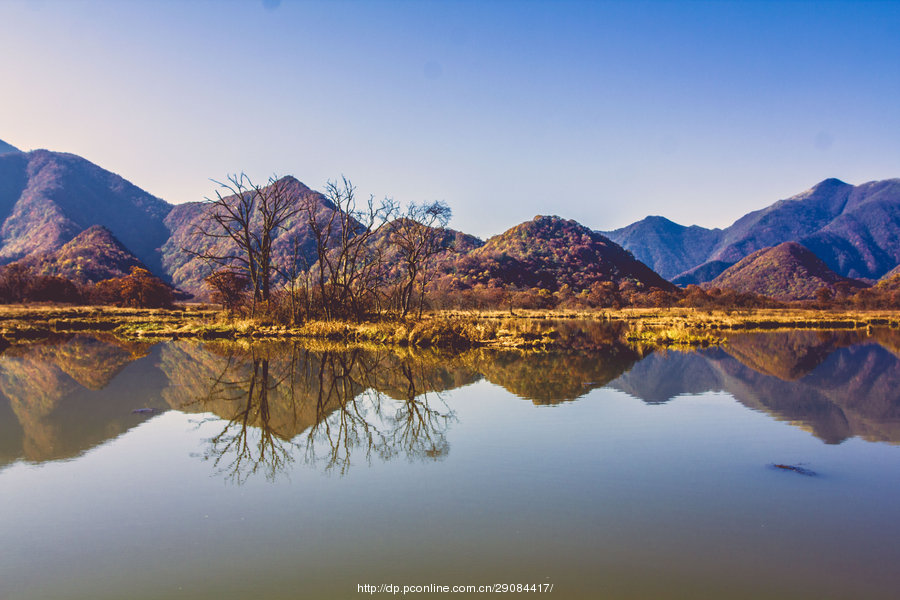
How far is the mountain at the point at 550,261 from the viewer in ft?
352

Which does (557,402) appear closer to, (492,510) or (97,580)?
(492,510)

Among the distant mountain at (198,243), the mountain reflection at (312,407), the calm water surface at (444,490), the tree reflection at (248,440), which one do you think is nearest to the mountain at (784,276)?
the distant mountain at (198,243)

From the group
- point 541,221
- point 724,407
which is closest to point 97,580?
point 724,407

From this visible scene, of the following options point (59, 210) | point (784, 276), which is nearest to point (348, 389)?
point (784, 276)

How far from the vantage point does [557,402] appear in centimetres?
1001

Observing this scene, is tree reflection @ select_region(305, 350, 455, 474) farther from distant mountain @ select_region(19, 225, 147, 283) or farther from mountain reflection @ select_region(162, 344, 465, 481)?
distant mountain @ select_region(19, 225, 147, 283)

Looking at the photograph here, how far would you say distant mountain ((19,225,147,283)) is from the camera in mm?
107375

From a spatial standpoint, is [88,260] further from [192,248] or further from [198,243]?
[192,248]

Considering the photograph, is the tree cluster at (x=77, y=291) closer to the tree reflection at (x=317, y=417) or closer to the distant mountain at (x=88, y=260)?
the distant mountain at (x=88, y=260)

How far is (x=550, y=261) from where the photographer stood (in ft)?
390

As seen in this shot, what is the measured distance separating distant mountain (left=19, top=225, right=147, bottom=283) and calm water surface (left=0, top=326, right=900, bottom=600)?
111878 millimetres

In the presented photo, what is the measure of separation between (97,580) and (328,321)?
24.4 m

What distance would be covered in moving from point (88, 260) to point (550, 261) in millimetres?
99839

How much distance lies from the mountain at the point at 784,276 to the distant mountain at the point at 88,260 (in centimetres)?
14677
